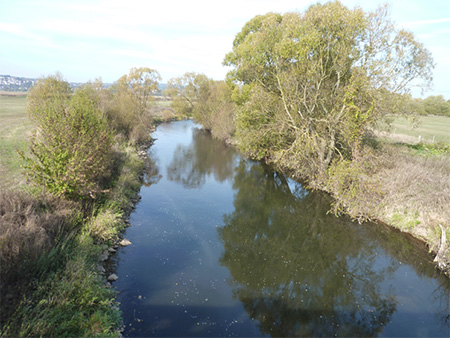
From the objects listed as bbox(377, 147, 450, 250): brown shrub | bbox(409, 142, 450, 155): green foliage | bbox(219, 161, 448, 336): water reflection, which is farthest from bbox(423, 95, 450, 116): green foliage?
bbox(219, 161, 448, 336): water reflection

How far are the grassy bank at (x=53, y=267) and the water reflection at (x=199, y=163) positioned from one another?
10113 mm

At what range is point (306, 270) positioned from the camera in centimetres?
1077

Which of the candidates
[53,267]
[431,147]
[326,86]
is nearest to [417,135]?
[431,147]

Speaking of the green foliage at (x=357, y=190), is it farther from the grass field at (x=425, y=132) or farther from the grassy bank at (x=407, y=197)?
the grass field at (x=425, y=132)

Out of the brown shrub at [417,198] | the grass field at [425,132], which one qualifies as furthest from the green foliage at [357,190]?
the grass field at [425,132]

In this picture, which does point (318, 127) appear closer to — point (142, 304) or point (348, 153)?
point (348, 153)

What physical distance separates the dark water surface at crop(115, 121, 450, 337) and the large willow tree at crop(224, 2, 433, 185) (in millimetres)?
4612

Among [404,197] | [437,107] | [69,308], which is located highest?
[437,107]

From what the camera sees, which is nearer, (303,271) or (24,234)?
(24,234)

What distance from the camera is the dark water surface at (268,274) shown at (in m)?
8.20

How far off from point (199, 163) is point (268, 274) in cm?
1766

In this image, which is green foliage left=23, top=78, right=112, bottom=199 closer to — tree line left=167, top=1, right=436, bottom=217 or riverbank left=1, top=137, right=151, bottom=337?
riverbank left=1, top=137, right=151, bottom=337

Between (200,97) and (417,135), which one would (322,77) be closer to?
(417,135)

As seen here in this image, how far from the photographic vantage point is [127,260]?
35.2 feet
